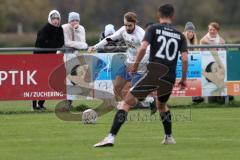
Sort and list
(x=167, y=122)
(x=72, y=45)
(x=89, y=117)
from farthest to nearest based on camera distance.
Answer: (x=72, y=45) → (x=89, y=117) → (x=167, y=122)

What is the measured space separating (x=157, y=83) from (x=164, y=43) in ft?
2.21

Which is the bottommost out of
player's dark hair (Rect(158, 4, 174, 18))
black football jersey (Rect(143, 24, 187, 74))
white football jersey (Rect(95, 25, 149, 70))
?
black football jersey (Rect(143, 24, 187, 74))

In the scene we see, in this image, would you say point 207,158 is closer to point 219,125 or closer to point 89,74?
point 219,125

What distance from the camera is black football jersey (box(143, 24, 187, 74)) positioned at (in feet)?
44.9

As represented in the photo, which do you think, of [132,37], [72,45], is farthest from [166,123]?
[72,45]

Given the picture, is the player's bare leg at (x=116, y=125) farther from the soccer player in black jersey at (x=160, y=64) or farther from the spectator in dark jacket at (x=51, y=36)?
the spectator in dark jacket at (x=51, y=36)

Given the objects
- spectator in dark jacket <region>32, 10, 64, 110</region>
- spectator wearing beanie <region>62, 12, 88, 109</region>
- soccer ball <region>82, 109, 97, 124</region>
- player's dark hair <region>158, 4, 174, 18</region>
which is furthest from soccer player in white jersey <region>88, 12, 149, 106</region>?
player's dark hair <region>158, 4, 174, 18</region>

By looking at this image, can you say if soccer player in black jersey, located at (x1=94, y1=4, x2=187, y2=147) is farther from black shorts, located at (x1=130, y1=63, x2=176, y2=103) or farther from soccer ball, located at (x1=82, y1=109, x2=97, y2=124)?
soccer ball, located at (x1=82, y1=109, x2=97, y2=124)

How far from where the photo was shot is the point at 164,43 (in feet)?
45.1

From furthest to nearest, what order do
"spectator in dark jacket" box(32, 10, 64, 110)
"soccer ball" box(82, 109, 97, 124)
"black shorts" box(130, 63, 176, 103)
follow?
"spectator in dark jacket" box(32, 10, 64, 110)
"soccer ball" box(82, 109, 97, 124)
"black shorts" box(130, 63, 176, 103)

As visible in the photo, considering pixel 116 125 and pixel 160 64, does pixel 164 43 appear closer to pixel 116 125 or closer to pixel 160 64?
pixel 160 64

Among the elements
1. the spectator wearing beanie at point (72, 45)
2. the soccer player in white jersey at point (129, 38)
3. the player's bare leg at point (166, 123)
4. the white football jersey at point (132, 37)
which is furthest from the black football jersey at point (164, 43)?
the spectator wearing beanie at point (72, 45)

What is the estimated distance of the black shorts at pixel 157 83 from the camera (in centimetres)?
1390

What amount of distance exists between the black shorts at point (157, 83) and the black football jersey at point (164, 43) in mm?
97
